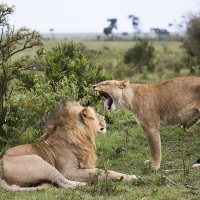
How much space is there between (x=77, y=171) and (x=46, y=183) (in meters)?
0.38

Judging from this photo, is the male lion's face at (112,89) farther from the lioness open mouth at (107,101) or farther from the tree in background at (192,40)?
the tree in background at (192,40)

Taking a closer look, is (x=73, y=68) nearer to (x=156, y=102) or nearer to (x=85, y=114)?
(x=156, y=102)

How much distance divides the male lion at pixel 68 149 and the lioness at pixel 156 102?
1.08 metres

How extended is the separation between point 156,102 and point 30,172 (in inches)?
87.6

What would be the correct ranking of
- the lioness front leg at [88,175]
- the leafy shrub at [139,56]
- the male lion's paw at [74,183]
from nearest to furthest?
the male lion's paw at [74,183] < the lioness front leg at [88,175] < the leafy shrub at [139,56]

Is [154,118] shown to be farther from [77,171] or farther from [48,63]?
[48,63]

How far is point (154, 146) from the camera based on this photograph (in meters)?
6.20

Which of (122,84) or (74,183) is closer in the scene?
(74,183)

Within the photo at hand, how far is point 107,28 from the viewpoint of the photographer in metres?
83.7

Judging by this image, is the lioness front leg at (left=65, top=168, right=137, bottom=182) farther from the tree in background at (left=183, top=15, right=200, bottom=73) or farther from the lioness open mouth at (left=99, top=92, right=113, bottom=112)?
the tree in background at (left=183, top=15, right=200, bottom=73)

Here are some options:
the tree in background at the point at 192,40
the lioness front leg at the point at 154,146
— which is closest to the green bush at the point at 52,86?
the lioness front leg at the point at 154,146

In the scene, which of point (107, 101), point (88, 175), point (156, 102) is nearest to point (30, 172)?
point (88, 175)

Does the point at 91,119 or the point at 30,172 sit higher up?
the point at 91,119

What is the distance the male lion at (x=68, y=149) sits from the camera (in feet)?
16.1
